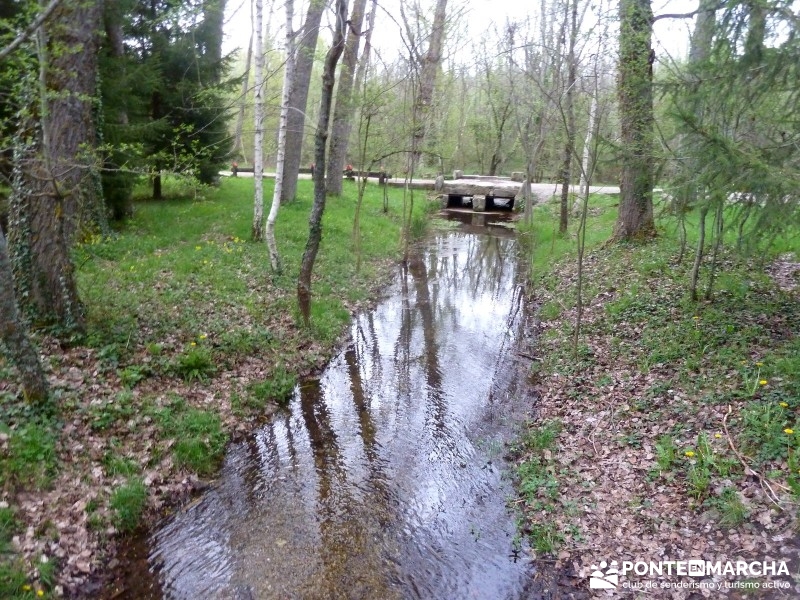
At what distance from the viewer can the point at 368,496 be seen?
5984 millimetres

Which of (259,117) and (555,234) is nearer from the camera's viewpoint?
(259,117)

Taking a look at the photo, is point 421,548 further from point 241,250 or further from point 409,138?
point 409,138

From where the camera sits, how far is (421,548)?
17.2 ft

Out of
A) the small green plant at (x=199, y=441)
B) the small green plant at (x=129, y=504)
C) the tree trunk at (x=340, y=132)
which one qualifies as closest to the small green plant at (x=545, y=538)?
the small green plant at (x=199, y=441)

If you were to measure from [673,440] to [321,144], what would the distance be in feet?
21.6

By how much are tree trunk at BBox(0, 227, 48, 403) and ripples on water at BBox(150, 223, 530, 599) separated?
212cm

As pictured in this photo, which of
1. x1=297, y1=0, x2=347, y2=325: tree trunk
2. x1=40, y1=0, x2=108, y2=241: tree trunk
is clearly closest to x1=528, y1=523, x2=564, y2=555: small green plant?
x1=297, y1=0, x2=347, y2=325: tree trunk

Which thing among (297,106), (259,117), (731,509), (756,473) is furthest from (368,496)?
(297,106)

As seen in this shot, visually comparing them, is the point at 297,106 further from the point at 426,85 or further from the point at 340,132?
the point at 426,85

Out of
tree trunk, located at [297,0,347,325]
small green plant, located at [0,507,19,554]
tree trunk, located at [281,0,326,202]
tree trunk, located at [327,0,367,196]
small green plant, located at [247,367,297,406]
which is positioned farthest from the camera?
tree trunk, located at [327,0,367,196]

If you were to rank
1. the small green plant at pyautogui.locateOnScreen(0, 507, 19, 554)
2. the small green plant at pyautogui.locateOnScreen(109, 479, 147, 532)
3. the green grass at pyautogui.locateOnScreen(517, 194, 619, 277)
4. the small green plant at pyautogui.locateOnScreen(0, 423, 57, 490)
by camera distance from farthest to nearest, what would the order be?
the green grass at pyautogui.locateOnScreen(517, 194, 619, 277), the small green plant at pyautogui.locateOnScreen(109, 479, 147, 532), the small green plant at pyautogui.locateOnScreen(0, 423, 57, 490), the small green plant at pyautogui.locateOnScreen(0, 507, 19, 554)

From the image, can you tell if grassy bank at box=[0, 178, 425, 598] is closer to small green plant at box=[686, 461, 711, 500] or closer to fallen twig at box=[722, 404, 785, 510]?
small green plant at box=[686, 461, 711, 500]

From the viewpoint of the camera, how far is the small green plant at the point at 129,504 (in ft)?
17.0

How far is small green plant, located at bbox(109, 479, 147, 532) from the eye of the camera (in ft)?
17.0
